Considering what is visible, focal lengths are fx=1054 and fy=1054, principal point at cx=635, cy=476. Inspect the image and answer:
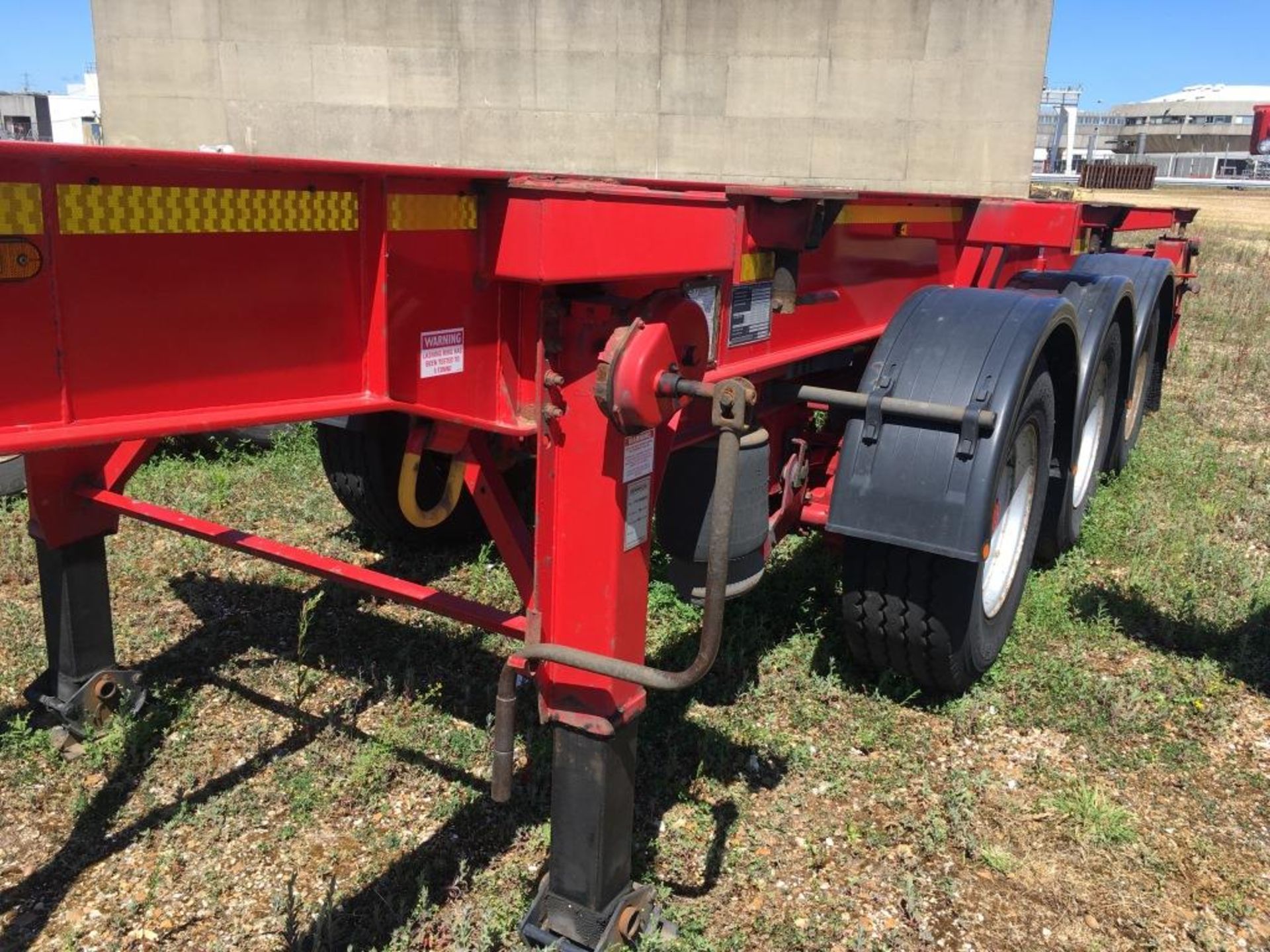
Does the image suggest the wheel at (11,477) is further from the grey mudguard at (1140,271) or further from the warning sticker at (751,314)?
the grey mudguard at (1140,271)

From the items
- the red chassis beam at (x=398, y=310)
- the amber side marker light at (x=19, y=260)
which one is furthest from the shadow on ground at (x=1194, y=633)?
the amber side marker light at (x=19, y=260)

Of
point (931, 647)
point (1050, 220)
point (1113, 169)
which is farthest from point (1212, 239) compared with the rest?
point (931, 647)

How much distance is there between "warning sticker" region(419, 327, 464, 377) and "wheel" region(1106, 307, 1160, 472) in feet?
14.0

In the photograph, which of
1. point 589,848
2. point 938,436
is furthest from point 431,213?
point 938,436

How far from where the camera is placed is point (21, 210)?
1.42 meters

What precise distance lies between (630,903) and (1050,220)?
9.87 ft

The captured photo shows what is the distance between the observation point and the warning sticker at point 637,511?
2.11m

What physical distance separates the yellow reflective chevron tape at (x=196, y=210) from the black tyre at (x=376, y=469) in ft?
6.73

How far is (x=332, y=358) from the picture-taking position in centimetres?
187

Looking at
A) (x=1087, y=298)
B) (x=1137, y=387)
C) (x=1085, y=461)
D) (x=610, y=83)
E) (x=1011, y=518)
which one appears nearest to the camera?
(x=1011, y=518)

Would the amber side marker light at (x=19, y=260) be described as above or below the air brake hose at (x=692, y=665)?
above

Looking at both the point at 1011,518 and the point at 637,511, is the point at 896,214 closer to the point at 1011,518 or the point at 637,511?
the point at 1011,518

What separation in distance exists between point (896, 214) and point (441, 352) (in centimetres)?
197

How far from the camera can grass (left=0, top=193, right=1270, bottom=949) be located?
8.30 ft
